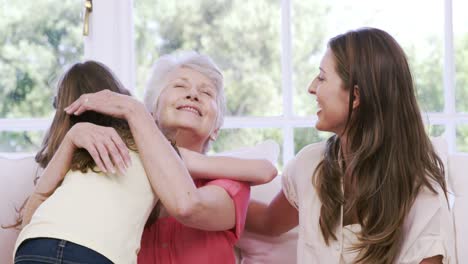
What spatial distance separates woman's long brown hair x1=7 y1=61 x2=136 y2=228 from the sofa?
206 mm

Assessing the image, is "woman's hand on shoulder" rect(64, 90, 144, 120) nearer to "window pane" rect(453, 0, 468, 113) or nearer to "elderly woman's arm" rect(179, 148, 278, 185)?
"elderly woman's arm" rect(179, 148, 278, 185)

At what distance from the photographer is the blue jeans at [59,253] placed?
1625 millimetres

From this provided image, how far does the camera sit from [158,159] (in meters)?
1.81

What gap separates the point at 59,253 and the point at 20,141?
1597 mm

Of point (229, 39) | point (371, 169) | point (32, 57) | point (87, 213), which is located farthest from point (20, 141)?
point (371, 169)

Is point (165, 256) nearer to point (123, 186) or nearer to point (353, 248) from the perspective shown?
point (123, 186)

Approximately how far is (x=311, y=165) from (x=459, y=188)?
1.51ft

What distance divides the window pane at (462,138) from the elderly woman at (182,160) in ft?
4.13

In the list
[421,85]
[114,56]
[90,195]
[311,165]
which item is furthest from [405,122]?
[114,56]

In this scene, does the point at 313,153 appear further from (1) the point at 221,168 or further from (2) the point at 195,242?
(2) the point at 195,242

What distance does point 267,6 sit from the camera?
3.05 metres

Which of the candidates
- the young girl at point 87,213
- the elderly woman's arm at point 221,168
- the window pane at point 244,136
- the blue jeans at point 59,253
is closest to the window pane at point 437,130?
the window pane at point 244,136

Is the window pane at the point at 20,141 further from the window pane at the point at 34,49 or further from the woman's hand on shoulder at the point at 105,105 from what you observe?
the woman's hand on shoulder at the point at 105,105

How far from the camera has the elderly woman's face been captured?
7.38ft
